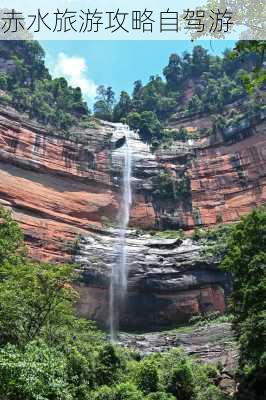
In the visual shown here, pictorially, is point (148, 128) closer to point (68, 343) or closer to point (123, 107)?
point (123, 107)

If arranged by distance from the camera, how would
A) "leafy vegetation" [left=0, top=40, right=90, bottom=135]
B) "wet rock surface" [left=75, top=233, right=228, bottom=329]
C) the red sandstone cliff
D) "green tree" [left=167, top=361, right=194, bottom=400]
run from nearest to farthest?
1. "green tree" [left=167, top=361, right=194, bottom=400]
2. "wet rock surface" [left=75, top=233, right=228, bottom=329]
3. the red sandstone cliff
4. "leafy vegetation" [left=0, top=40, right=90, bottom=135]

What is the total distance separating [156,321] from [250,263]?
673 inches

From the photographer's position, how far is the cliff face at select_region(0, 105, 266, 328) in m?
32.5

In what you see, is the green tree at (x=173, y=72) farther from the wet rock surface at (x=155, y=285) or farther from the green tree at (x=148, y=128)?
the wet rock surface at (x=155, y=285)

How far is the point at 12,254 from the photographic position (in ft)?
58.3

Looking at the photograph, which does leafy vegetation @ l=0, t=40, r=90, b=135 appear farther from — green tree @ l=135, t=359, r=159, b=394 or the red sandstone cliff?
green tree @ l=135, t=359, r=159, b=394

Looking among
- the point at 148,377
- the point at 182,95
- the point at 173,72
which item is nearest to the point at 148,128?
the point at 182,95

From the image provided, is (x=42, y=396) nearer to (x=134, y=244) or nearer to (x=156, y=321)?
(x=156, y=321)

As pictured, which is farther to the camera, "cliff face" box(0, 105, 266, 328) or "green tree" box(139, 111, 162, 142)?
"green tree" box(139, 111, 162, 142)

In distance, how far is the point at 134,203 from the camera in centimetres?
4044

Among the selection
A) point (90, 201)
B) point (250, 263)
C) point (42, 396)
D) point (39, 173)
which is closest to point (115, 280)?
point (90, 201)

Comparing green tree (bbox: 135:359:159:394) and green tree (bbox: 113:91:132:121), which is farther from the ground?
green tree (bbox: 113:91:132:121)

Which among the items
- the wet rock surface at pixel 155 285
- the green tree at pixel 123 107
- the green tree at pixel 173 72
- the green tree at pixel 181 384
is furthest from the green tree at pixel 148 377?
the green tree at pixel 173 72

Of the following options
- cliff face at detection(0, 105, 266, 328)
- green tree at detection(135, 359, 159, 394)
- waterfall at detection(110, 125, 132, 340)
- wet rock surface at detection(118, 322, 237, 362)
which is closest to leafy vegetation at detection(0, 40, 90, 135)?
cliff face at detection(0, 105, 266, 328)
